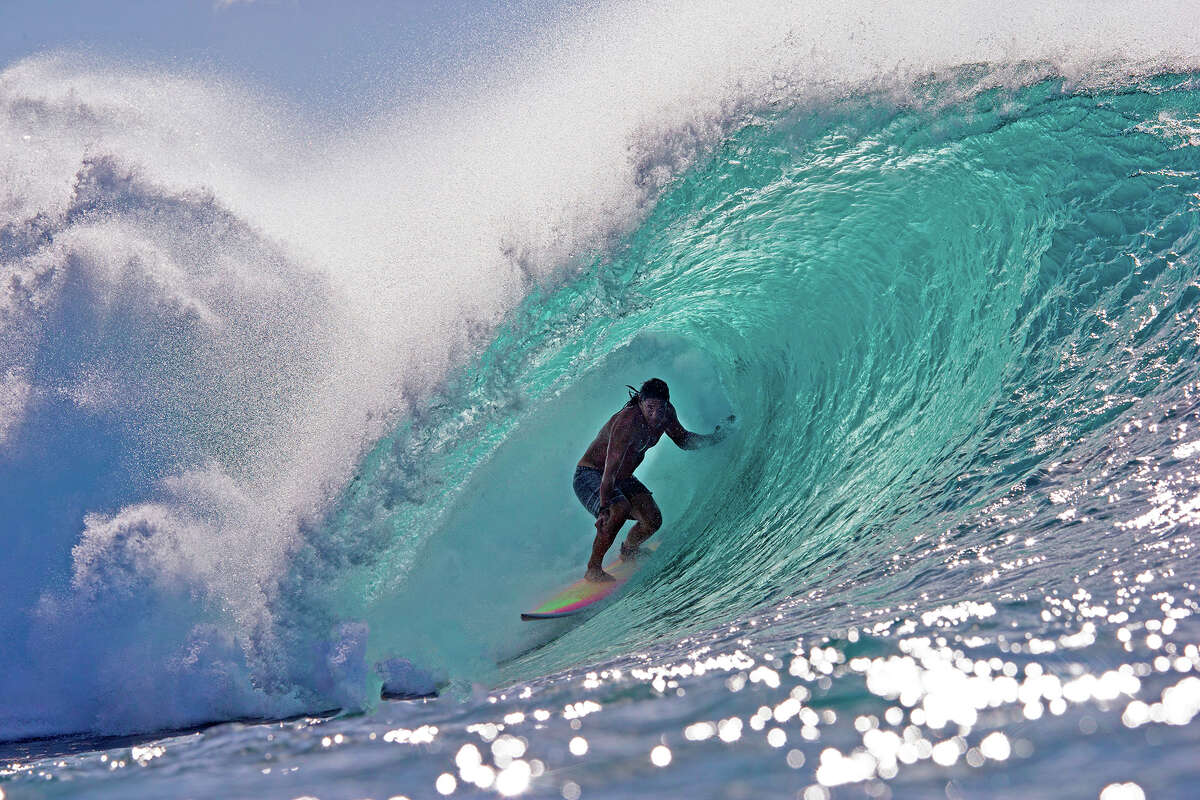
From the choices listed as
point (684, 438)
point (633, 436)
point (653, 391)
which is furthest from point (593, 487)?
point (653, 391)

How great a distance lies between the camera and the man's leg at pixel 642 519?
19.2 feet

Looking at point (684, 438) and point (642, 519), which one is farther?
point (684, 438)

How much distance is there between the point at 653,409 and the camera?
5762 millimetres

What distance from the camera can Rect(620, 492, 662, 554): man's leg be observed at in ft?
19.2

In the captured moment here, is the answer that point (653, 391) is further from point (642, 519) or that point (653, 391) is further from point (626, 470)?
point (642, 519)

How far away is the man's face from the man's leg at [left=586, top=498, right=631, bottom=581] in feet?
1.98

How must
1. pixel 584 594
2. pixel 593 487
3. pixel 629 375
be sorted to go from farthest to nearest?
pixel 629 375
pixel 593 487
pixel 584 594

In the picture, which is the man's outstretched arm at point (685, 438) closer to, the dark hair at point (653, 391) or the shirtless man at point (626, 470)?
the shirtless man at point (626, 470)

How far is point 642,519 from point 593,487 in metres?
0.44

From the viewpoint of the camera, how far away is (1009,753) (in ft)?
7.39

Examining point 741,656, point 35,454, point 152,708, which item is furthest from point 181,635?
point 741,656

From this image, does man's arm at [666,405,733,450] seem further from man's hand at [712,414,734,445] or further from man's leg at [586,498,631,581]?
man's leg at [586,498,631,581]

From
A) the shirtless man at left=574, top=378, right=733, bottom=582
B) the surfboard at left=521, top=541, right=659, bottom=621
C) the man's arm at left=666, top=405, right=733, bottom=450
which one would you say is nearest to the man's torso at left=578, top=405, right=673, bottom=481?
the shirtless man at left=574, top=378, right=733, bottom=582

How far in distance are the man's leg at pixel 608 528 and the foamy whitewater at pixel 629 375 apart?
370 millimetres
